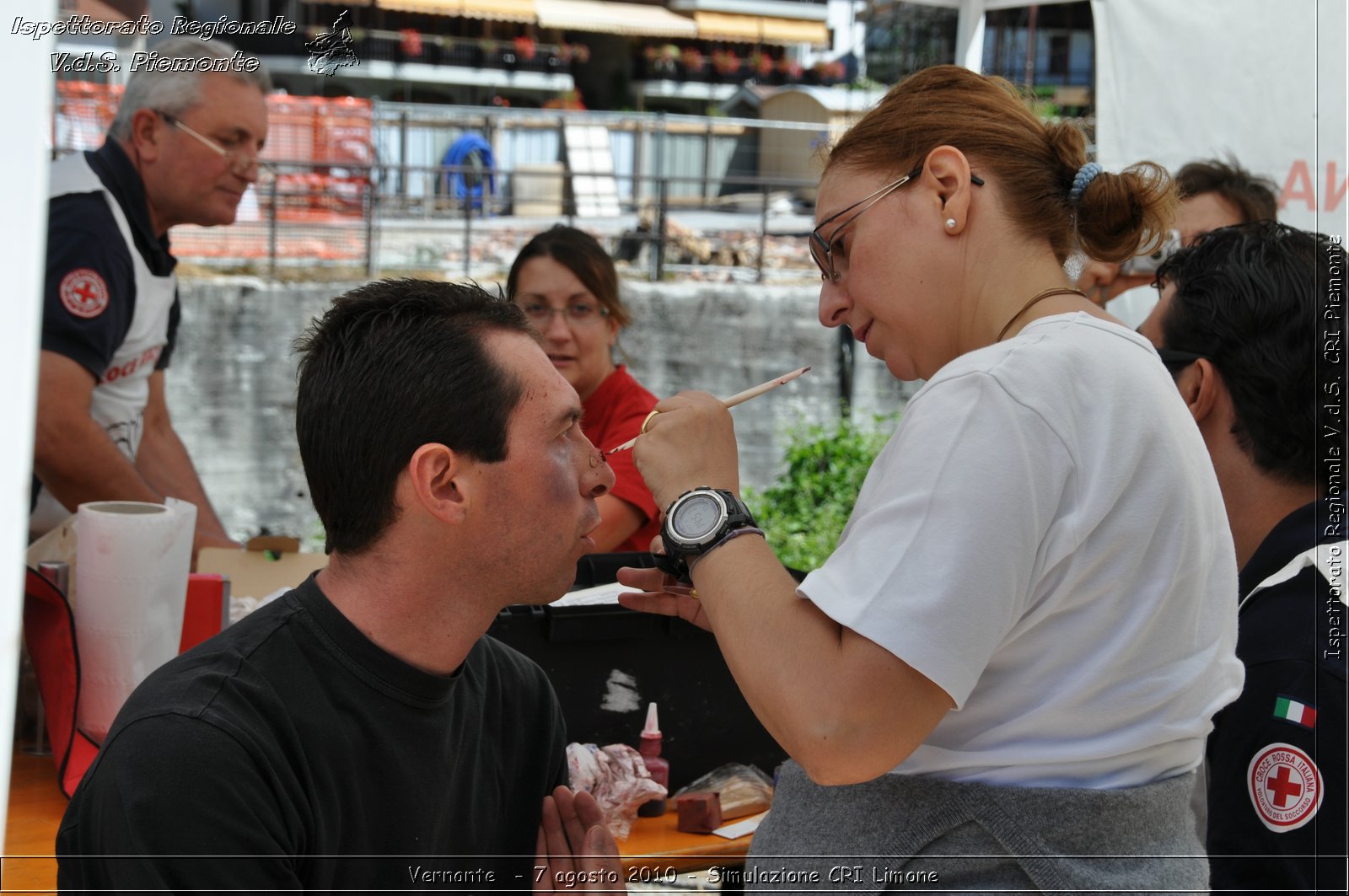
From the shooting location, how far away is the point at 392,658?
5.09 ft

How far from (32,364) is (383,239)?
10.6 m

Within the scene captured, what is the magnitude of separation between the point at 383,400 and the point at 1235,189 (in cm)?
303

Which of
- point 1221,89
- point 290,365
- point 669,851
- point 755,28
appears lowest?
point 669,851

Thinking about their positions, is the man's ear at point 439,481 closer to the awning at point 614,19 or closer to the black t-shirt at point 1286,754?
the black t-shirt at point 1286,754

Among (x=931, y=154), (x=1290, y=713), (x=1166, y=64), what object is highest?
(x=1166, y=64)

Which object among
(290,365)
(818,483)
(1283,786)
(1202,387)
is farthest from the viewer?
(818,483)

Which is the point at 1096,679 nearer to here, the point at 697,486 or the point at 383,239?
the point at 697,486

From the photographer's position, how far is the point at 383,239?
36.9 feet

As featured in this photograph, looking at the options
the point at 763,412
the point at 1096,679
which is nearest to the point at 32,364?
the point at 1096,679

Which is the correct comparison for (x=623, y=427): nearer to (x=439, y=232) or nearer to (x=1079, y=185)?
(x=1079, y=185)

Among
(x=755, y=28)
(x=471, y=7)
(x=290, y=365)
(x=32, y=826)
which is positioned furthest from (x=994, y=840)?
(x=755, y=28)

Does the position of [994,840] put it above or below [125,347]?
below

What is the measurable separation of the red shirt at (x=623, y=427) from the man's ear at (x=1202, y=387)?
4.42ft

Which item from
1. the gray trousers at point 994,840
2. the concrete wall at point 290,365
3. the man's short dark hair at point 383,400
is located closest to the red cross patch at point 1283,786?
the gray trousers at point 994,840
